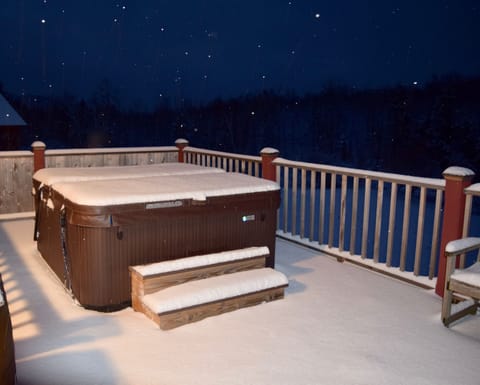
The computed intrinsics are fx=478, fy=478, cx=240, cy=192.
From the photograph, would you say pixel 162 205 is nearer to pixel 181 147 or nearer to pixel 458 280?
pixel 458 280

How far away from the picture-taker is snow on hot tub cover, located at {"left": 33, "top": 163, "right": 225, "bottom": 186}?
3.96 m

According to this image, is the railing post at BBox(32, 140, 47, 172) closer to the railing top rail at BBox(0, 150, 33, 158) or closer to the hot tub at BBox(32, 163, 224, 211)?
the railing top rail at BBox(0, 150, 33, 158)

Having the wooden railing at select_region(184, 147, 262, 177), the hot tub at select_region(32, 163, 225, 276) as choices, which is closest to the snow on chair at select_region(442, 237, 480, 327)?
the hot tub at select_region(32, 163, 225, 276)

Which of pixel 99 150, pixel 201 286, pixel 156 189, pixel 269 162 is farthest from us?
pixel 99 150

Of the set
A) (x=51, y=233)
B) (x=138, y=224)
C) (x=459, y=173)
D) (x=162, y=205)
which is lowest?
(x=51, y=233)

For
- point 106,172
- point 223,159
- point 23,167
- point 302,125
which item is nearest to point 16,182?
point 23,167

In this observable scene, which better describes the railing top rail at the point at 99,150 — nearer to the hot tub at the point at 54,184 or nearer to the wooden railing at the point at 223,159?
the wooden railing at the point at 223,159

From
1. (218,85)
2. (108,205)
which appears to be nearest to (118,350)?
(108,205)

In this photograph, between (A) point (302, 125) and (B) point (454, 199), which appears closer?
(B) point (454, 199)

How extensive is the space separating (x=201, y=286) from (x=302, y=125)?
24.9 meters

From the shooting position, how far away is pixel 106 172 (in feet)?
14.7

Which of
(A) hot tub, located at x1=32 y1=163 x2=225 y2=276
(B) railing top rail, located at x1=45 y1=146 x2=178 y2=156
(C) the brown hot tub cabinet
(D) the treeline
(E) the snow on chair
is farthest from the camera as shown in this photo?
(D) the treeline

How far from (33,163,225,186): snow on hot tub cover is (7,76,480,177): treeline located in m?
21.1

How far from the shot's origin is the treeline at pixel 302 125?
78.1 feet
